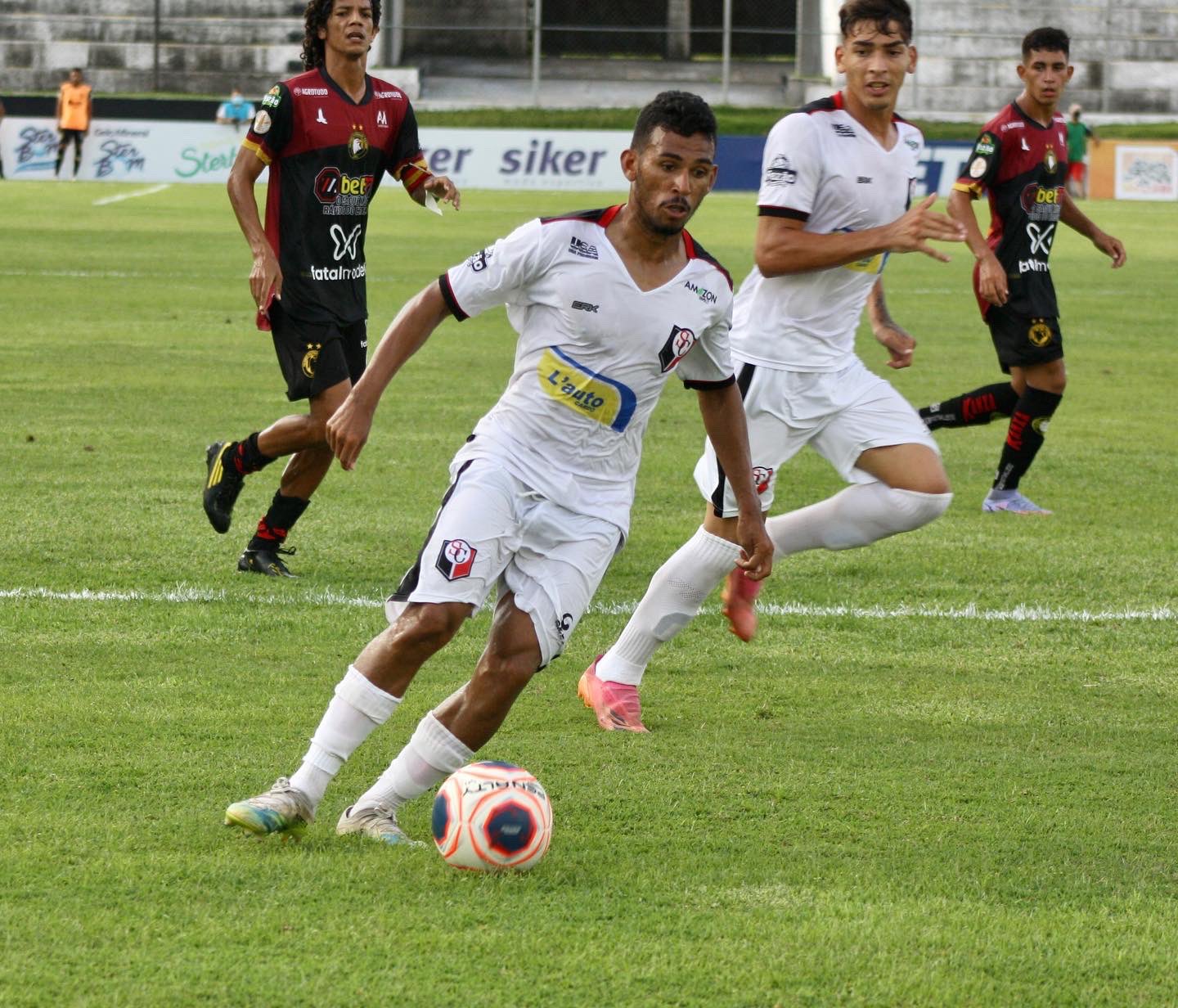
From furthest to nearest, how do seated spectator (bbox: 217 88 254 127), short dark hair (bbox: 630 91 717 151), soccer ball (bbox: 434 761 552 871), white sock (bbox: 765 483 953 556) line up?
seated spectator (bbox: 217 88 254 127) < white sock (bbox: 765 483 953 556) < short dark hair (bbox: 630 91 717 151) < soccer ball (bbox: 434 761 552 871)

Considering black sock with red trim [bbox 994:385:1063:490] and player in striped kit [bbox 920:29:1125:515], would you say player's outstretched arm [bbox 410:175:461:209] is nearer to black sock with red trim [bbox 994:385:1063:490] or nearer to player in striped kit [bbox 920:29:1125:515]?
player in striped kit [bbox 920:29:1125:515]

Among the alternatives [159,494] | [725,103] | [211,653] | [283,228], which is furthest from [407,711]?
[725,103]

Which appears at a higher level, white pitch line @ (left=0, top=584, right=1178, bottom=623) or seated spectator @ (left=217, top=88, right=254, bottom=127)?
seated spectator @ (left=217, top=88, right=254, bottom=127)

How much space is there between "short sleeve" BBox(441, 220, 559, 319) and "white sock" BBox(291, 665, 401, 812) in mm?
916


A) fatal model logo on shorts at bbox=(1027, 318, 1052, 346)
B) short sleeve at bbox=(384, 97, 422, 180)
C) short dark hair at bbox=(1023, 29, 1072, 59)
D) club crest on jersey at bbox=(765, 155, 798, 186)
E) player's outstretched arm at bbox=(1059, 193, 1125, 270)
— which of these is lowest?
fatal model logo on shorts at bbox=(1027, 318, 1052, 346)

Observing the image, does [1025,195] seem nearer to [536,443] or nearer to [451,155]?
[536,443]


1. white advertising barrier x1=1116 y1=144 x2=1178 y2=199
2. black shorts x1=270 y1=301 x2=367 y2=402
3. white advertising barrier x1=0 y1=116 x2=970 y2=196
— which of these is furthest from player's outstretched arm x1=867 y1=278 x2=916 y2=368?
white advertising barrier x1=1116 y1=144 x2=1178 y2=199

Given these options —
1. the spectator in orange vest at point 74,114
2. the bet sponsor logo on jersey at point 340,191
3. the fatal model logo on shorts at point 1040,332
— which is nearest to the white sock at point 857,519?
the bet sponsor logo on jersey at point 340,191

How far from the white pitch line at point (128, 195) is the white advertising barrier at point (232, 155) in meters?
0.99

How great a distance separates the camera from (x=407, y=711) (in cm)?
544

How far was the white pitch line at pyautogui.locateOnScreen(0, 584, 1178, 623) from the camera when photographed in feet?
22.0

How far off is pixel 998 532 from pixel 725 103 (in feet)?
114

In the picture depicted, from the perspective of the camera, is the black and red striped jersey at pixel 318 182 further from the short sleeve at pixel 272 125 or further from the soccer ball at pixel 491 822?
the soccer ball at pixel 491 822

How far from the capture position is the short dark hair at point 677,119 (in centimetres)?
430
